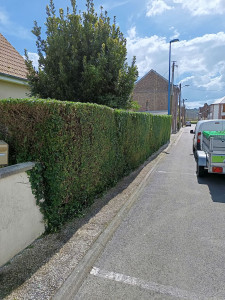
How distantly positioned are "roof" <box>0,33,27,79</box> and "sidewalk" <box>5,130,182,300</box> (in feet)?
17.2

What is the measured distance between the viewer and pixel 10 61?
7691 millimetres

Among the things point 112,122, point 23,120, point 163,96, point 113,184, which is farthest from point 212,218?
point 163,96

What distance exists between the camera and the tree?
659 centimetres

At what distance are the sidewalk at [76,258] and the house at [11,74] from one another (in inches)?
191

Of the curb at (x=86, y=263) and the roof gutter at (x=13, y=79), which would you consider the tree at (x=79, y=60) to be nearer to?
the roof gutter at (x=13, y=79)

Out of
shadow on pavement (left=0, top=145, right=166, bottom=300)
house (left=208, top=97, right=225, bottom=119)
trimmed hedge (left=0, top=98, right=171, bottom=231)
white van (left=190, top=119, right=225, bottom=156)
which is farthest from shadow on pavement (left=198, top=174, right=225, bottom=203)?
house (left=208, top=97, right=225, bottom=119)

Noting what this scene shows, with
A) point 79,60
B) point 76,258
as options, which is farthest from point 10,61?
point 76,258

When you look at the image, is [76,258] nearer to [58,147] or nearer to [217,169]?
[58,147]

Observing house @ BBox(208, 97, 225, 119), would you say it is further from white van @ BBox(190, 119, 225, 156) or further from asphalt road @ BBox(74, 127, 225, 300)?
asphalt road @ BBox(74, 127, 225, 300)

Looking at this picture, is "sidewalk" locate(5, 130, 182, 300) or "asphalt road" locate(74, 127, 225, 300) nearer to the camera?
"sidewalk" locate(5, 130, 182, 300)

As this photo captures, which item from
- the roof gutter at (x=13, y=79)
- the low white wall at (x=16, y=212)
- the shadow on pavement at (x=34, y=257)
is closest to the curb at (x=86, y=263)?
the shadow on pavement at (x=34, y=257)

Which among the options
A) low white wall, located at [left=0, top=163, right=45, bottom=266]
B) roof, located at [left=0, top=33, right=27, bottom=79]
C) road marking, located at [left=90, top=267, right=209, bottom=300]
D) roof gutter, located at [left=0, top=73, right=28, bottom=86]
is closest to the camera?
road marking, located at [left=90, top=267, right=209, bottom=300]

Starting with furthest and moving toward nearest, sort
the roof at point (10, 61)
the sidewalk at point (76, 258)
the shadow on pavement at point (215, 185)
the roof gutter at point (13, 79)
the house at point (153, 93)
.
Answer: the house at point (153, 93)
the roof at point (10, 61)
the roof gutter at point (13, 79)
the shadow on pavement at point (215, 185)
the sidewalk at point (76, 258)

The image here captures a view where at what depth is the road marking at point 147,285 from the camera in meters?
2.29
